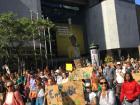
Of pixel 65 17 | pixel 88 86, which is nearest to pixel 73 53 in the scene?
pixel 65 17

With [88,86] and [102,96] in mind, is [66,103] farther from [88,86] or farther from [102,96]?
[88,86]

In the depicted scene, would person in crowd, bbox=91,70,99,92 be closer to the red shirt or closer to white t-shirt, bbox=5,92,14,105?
the red shirt

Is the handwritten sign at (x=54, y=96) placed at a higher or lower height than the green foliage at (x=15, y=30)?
lower

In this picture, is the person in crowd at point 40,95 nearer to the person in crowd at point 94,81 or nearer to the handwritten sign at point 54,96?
the handwritten sign at point 54,96

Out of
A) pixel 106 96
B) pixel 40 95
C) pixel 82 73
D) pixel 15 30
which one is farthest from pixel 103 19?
pixel 106 96

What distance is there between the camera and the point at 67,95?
13094 millimetres

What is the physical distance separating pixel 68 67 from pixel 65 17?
49.4 m

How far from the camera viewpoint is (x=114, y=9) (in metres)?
71.0

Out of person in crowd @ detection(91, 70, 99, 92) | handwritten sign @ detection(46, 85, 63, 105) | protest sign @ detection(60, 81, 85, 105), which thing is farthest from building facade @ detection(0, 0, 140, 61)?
handwritten sign @ detection(46, 85, 63, 105)

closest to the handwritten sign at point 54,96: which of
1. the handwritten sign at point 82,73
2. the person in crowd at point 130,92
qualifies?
the person in crowd at point 130,92

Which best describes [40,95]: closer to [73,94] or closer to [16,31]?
[73,94]

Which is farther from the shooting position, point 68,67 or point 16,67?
point 16,67

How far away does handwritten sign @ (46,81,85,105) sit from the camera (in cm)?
1283

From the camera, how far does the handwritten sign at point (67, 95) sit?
1283cm
